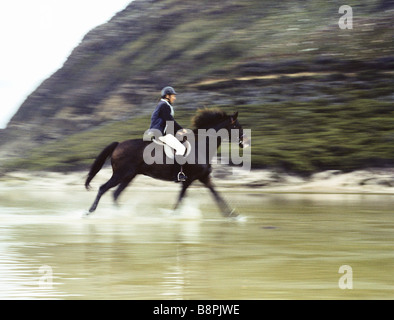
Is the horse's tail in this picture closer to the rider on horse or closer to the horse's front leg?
the rider on horse

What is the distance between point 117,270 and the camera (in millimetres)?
9883

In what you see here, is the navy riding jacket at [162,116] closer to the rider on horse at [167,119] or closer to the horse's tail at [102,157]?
the rider on horse at [167,119]

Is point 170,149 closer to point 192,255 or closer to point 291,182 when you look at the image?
point 192,255

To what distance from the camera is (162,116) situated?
16.9 meters

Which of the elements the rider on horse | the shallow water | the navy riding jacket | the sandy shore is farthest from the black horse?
the sandy shore

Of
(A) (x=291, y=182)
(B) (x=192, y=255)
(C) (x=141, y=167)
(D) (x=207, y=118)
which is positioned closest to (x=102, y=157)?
(C) (x=141, y=167)

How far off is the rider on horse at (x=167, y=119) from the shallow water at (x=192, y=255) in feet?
5.29

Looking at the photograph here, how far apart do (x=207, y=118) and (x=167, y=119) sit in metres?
1.37

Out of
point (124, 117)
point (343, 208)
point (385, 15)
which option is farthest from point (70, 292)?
point (385, 15)

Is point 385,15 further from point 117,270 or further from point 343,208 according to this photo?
point 117,270

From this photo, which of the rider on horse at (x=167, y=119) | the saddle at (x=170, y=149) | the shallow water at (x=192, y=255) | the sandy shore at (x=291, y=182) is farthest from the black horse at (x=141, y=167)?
the sandy shore at (x=291, y=182)

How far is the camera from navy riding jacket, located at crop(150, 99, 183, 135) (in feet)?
54.8
